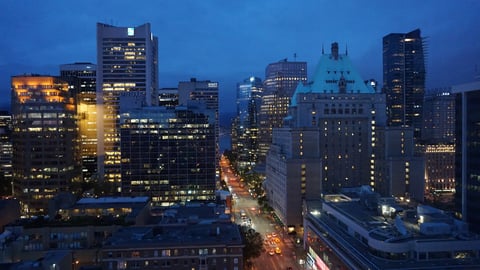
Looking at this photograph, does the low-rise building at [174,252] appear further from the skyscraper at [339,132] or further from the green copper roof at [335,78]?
the green copper roof at [335,78]

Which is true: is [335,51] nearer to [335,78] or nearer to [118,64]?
[335,78]

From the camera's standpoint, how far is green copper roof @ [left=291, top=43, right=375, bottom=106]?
4911 inches

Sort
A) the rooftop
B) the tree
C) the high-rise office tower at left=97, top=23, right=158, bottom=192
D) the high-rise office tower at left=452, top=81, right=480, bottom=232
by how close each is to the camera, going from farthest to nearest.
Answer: the high-rise office tower at left=97, top=23, right=158, bottom=192, the tree, the high-rise office tower at left=452, top=81, right=480, bottom=232, the rooftop

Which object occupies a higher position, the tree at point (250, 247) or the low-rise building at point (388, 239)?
the low-rise building at point (388, 239)

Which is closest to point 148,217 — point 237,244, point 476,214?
point 237,244

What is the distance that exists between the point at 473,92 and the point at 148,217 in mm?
63604

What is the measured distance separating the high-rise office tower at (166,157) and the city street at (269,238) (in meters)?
14.4

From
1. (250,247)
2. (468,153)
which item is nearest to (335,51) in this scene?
(468,153)

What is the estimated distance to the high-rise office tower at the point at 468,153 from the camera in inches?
2731

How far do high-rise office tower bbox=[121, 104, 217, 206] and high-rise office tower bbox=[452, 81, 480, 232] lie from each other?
2775 inches

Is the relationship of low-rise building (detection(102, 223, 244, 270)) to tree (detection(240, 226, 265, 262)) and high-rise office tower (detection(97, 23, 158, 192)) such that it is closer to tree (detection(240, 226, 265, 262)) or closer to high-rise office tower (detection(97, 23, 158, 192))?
tree (detection(240, 226, 265, 262))

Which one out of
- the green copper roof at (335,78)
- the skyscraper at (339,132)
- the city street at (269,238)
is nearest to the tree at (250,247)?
the city street at (269,238)

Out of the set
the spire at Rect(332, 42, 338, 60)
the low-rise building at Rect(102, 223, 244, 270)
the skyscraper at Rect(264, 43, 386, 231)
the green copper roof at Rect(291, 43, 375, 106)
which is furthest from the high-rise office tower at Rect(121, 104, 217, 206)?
the low-rise building at Rect(102, 223, 244, 270)

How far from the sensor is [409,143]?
11794 cm
